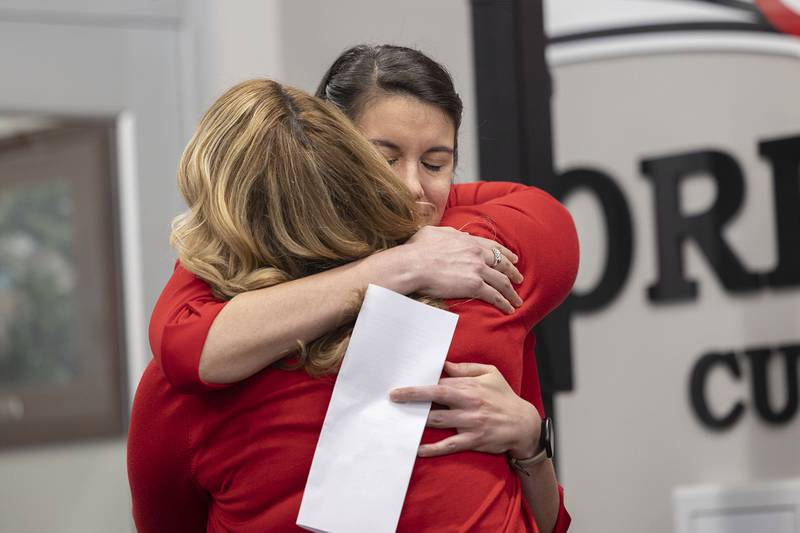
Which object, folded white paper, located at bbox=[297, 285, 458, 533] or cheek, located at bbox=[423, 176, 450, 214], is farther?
cheek, located at bbox=[423, 176, 450, 214]

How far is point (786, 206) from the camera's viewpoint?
1987mm

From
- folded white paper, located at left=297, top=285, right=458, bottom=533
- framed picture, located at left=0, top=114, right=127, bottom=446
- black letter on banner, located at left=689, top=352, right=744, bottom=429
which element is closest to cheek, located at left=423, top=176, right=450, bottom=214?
folded white paper, located at left=297, top=285, right=458, bottom=533

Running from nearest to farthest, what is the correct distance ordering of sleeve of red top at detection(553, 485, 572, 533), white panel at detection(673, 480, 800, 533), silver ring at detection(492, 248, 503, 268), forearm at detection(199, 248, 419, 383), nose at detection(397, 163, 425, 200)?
forearm at detection(199, 248, 419, 383), silver ring at detection(492, 248, 503, 268), nose at detection(397, 163, 425, 200), sleeve of red top at detection(553, 485, 572, 533), white panel at detection(673, 480, 800, 533)

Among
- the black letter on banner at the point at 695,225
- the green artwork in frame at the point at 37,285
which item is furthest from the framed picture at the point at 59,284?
the black letter on banner at the point at 695,225

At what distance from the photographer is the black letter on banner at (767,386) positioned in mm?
1990

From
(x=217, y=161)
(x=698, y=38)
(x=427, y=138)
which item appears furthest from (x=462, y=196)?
(x=698, y=38)

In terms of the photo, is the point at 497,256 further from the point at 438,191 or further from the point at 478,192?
the point at 478,192

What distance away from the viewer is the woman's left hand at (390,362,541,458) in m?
1.00

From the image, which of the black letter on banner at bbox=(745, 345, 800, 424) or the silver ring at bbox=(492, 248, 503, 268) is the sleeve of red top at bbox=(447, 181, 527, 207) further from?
the black letter on banner at bbox=(745, 345, 800, 424)

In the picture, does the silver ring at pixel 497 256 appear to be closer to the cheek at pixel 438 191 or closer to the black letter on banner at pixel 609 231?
the cheek at pixel 438 191

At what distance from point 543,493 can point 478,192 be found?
0.39 meters

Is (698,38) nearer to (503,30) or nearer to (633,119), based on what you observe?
(633,119)

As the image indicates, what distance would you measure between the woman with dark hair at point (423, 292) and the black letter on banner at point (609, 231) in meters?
0.76

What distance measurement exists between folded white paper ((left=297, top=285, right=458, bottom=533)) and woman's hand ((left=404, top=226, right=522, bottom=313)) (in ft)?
0.09
